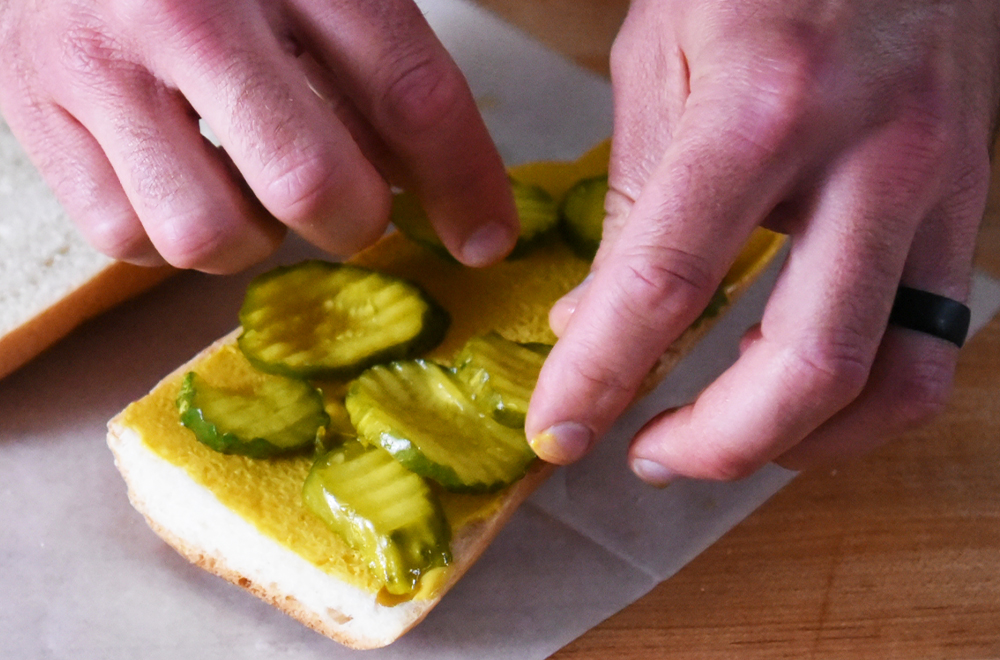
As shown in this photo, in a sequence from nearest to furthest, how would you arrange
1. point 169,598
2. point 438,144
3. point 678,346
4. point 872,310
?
point 872,310 < point 438,144 < point 169,598 < point 678,346

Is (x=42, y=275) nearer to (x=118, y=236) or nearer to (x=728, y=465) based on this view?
(x=118, y=236)

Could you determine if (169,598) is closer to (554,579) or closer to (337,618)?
(337,618)

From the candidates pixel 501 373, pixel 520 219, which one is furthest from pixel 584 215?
pixel 501 373

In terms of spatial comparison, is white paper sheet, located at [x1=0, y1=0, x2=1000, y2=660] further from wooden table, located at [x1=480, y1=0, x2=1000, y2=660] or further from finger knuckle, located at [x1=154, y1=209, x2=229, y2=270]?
finger knuckle, located at [x1=154, y1=209, x2=229, y2=270]

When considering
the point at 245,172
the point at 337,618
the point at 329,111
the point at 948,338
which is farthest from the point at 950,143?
the point at 337,618

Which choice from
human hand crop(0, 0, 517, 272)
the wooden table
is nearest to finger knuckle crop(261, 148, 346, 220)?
human hand crop(0, 0, 517, 272)

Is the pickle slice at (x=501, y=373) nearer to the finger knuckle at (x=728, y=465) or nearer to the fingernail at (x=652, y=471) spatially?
the fingernail at (x=652, y=471)
